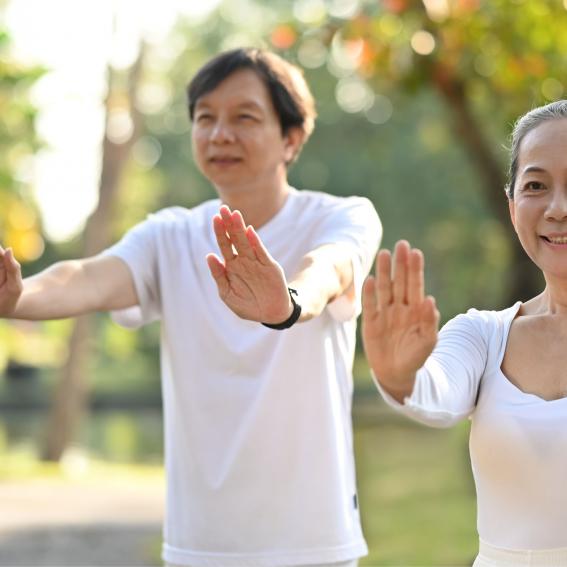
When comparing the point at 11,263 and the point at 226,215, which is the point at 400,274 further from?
the point at 11,263

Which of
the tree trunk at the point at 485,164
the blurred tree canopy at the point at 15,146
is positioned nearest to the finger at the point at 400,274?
the blurred tree canopy at the point at 15,146

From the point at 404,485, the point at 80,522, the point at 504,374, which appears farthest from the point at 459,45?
the point at 404,485

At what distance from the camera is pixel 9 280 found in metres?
3.17

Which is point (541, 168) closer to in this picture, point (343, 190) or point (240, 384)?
point (240, 384)

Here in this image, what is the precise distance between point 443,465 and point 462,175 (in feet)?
31.6

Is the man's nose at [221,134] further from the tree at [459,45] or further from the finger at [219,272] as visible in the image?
the tree at [459,45]

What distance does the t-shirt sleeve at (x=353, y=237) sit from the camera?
332 cm

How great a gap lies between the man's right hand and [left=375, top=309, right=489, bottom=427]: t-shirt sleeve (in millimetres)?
1108

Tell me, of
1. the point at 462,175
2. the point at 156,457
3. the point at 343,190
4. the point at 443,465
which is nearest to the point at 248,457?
the point at 443,465

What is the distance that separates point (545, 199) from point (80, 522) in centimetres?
719

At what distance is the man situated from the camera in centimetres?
336

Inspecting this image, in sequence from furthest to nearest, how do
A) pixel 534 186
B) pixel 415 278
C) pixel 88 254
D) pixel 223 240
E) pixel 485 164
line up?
pixel 88 254 < pixel 485 164 < pixel 223 240 < pixel 534 186 < pixel 415 278

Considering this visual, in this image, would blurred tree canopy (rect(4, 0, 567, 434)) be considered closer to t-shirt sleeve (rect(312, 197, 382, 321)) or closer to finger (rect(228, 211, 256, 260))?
t-shirt sleeve (rect(312, 197, 382, 321))

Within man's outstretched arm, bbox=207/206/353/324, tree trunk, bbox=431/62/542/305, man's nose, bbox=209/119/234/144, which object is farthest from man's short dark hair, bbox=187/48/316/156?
tree trunk, bbox=431/62/542/305
